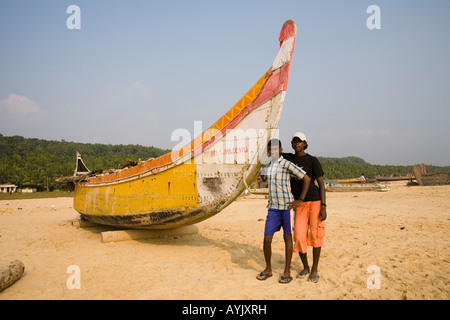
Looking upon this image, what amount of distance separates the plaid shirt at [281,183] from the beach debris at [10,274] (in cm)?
299

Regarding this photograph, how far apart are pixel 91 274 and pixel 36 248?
2373 millimetres

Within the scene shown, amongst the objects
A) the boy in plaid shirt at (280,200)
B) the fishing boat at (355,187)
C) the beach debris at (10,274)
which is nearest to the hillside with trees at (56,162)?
the beach debris at (10,274)

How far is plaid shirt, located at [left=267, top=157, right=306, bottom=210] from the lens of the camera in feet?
10.7

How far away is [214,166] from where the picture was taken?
4176mm

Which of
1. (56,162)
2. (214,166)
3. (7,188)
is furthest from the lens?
(56,162)

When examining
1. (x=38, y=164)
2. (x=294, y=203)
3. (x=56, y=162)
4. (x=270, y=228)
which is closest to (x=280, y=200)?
(x=294, y=203)

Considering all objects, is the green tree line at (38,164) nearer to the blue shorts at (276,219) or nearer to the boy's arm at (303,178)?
the blue shorts at (276,219)

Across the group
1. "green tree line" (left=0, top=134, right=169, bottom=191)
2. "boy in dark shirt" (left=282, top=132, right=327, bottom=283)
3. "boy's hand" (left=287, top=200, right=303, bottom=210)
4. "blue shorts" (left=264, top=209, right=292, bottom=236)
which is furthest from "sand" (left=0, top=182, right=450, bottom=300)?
"green tree line" (left=0, top=134, right=169, bottom=191)

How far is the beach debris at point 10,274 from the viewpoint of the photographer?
120 inches

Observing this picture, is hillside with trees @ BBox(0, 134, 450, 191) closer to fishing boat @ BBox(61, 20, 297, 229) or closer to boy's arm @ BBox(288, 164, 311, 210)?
fishing boat @ BBox(61, 20, 297, 229)

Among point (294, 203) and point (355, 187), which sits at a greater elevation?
point (294, 203)

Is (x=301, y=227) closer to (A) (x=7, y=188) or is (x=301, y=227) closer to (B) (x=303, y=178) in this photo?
(B) (x=303, y=178)

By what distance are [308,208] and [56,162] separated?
51.7 meters
